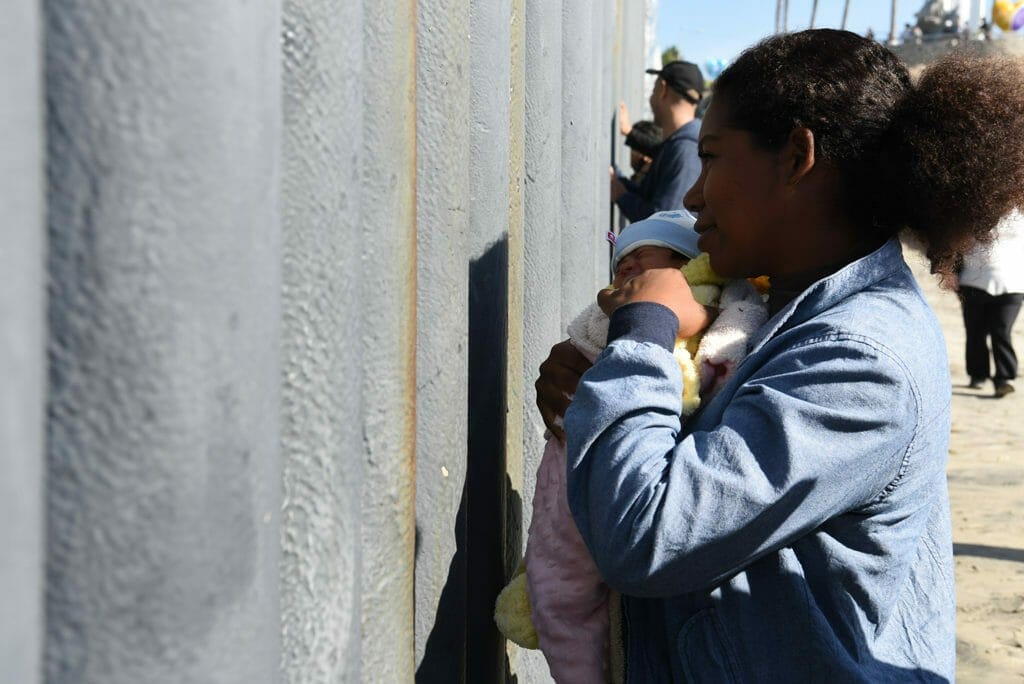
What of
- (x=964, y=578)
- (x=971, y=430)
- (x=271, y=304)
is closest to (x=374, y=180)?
(x=271, y=304)

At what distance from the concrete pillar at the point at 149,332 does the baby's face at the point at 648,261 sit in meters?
1.48

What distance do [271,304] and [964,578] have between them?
5.85 meters

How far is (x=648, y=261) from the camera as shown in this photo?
7.39 feet

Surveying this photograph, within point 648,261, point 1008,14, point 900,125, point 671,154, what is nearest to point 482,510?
point 648,261

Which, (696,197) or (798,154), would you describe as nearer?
(798,154)

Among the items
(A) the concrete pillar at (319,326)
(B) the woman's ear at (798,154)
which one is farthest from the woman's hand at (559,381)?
(A) the concrete pillar at (319,326)

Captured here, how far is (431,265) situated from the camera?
5.46 ft

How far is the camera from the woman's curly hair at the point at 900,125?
5.84 feet

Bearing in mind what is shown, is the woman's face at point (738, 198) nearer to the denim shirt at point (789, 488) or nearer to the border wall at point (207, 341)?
the denim shirt at point (789, 488)

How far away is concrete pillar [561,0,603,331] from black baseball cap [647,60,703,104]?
181 inches

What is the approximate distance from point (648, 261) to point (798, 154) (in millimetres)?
470

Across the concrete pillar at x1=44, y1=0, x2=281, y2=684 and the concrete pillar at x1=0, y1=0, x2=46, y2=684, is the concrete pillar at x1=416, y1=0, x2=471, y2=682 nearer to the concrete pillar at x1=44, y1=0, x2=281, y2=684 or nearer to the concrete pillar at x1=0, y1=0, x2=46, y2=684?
the concrete pillar at x1=44, y1=0, x2=281, y2=684

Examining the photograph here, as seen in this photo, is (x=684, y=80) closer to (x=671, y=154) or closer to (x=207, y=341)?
(x=671, y=154)

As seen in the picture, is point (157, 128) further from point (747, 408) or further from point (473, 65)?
point (473, 65)
